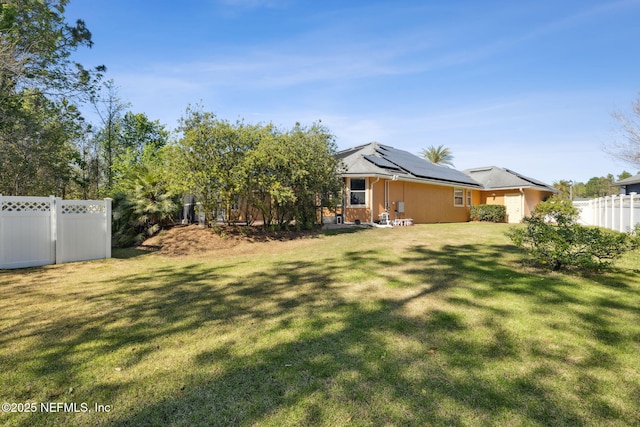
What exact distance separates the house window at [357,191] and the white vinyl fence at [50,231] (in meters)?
11.5

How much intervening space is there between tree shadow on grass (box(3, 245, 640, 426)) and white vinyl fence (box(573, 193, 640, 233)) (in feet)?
26.8

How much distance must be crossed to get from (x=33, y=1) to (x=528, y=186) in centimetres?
3087

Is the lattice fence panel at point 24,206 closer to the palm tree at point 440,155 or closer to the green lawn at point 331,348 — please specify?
the green lawn at point 331,348

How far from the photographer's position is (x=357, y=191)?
17.0 meters

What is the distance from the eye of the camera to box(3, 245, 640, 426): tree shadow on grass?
90.8 inches

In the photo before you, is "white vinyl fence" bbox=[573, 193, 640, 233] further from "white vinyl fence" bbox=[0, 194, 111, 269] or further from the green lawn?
"white vinyl fence" bbox=[0, 194, 111, 269]

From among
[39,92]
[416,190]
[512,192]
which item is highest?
[39,92]

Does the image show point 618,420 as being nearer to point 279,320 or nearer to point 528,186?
point 279,320

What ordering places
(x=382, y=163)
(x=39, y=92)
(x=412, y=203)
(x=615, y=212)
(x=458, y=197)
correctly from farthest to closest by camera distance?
(x=458, y=197), (x=412, y=203), (x=382, y=163), (x=39, y=92), (x=615, y=212)

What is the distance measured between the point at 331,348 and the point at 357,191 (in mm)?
14174

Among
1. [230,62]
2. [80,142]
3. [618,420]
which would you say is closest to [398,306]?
[618,420]

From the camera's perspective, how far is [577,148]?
68.6 feet

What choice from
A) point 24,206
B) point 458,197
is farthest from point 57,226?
point 458,197

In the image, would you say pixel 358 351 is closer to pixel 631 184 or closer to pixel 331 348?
pixel 331 348
